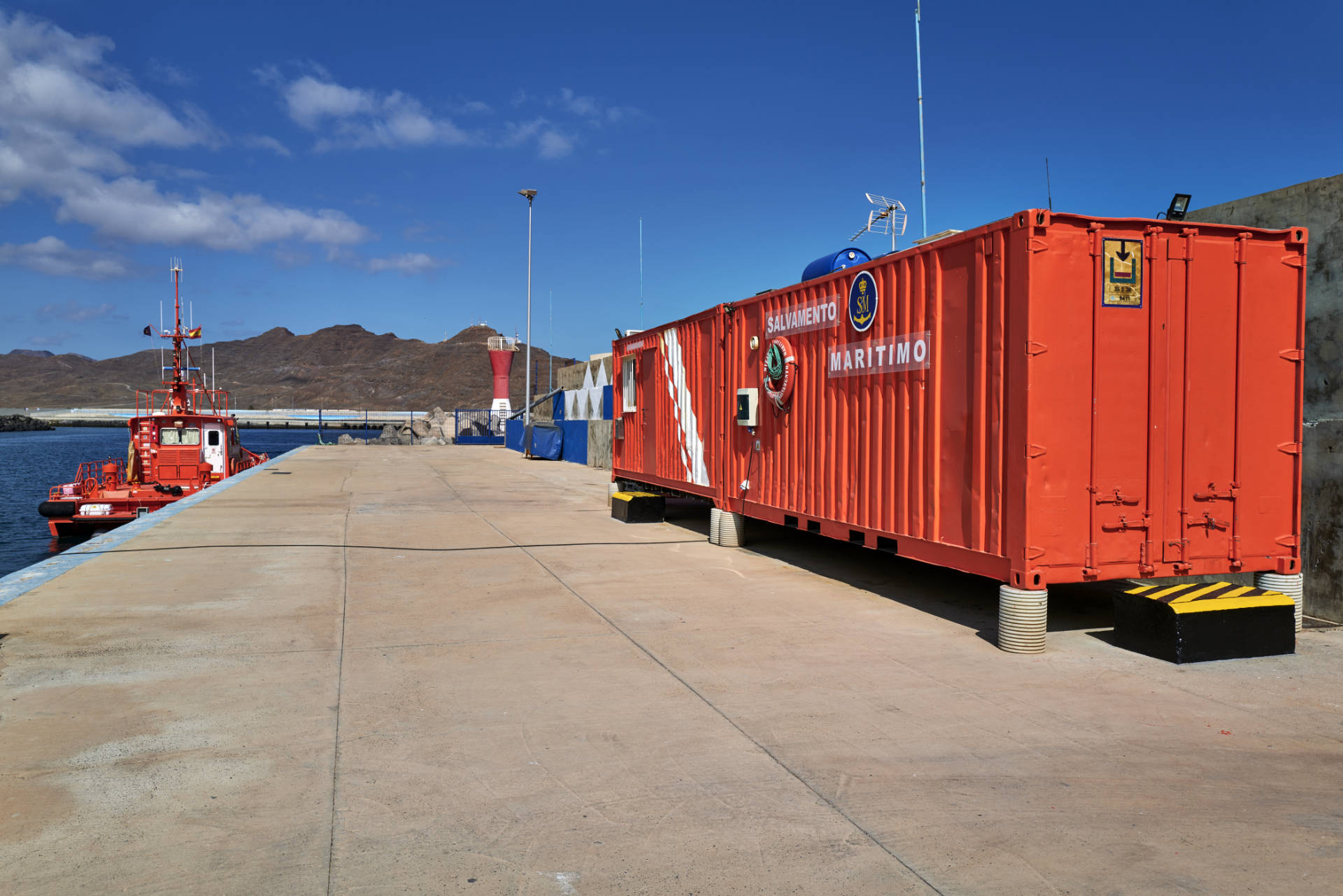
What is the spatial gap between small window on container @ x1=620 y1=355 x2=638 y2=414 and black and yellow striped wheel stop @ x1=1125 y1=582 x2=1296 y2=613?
10.3m

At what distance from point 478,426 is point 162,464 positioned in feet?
117

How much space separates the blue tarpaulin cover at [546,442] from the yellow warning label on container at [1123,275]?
98.1 feet

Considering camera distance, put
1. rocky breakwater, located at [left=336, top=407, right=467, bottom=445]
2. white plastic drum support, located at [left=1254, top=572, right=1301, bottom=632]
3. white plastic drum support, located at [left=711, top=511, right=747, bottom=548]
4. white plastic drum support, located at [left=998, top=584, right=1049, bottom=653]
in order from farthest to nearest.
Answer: rocky breakwater, located at [left=336, top=407, right=467, bottom=445]
white plastic drum support, located at [left=711, top=511, right=747, bottom=548]
white plastic drum support, located at [left=1254, top=572, right=1301, bottom=632]
white plastic drum support, located at [left=998, top=584, right=1049, bottom=653]

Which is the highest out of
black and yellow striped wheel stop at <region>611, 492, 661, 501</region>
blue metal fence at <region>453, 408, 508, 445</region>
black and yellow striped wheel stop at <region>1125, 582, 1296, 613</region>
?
blue metal fence at <region>453, 408, 508, 445</region>

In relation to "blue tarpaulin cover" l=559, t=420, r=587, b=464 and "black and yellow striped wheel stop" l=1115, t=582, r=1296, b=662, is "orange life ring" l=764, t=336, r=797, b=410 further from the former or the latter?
"blue tarpaulin cover" l=559, t=420, r=587, b=464

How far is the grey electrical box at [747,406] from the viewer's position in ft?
36.8

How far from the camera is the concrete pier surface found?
347 centimetres

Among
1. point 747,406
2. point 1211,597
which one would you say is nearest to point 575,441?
point 747,406

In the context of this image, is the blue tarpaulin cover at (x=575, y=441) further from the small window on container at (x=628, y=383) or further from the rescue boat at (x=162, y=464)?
the small window on container at (x=628, y=383)

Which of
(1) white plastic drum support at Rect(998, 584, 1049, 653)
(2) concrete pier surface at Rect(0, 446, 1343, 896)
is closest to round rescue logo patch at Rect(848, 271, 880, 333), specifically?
(2) concrete pier surface at Rect(0, 446, 1343, 896)

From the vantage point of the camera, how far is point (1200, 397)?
6984 mm

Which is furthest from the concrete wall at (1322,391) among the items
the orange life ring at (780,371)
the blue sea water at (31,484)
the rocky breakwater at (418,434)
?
the rocky breakwater at (418,434)

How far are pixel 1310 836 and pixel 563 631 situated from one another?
504cm

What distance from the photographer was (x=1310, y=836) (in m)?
3.69
